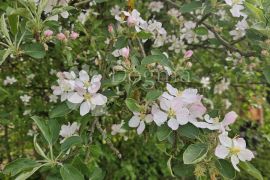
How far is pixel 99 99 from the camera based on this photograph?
131cm

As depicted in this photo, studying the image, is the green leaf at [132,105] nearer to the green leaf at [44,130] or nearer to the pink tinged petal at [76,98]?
the pink tinged petal at [76,98]

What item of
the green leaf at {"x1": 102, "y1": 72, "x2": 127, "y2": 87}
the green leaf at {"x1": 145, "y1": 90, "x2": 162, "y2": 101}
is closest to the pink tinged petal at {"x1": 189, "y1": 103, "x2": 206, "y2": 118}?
the green leaf at {"x1": 145, "y1": 90, "x2": 162, "y2": 101}

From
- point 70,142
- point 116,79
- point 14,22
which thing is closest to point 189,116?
point 116,79

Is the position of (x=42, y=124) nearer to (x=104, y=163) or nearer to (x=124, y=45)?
(x=124, y=45)

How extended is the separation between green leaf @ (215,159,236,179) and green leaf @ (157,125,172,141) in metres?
0.15

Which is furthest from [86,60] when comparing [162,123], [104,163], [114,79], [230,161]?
[104,163]

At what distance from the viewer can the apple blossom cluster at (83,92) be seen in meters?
1.29

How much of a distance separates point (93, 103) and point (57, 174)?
0.23 meters

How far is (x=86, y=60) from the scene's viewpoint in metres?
1.91

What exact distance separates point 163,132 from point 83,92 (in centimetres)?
25

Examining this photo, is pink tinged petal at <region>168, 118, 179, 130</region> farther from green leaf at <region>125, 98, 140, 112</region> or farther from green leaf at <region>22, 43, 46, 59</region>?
green leaf at <region>22, 43, 46, 59</region>

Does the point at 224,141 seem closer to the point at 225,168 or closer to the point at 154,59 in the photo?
the point at 225,168

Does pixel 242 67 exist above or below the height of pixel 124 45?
below

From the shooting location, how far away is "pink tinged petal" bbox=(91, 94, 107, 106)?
1.30 meters
